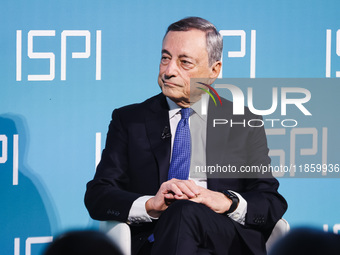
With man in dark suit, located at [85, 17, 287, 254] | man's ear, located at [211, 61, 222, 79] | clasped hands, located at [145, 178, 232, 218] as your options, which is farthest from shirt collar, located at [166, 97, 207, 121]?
clasped hands, located at [145, 178, 232, 218]

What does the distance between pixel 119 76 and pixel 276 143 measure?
988mm

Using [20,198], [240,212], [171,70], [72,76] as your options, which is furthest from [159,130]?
[20,198]

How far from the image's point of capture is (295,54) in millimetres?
3641

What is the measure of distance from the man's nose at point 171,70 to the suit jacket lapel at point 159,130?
0.54 ft

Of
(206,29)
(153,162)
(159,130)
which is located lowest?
(153,162)

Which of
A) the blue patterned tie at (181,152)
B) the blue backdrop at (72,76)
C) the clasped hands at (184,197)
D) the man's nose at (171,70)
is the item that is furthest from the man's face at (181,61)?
the blue backdrop at (72,76)

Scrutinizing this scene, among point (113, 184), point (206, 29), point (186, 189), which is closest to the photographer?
point (186, 189)

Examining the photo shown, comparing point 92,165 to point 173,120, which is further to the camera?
point 92,165

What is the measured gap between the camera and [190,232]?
6.66 ft

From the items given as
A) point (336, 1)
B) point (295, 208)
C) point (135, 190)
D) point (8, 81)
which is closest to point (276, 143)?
point (295, 208)

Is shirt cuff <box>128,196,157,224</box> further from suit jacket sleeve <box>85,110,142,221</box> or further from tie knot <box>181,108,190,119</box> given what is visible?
tie knot <box>181,108,190,119</box>

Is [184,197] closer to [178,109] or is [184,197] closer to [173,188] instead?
[173,188]

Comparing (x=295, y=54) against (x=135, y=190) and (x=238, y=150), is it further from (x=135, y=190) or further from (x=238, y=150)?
(x=135, y=190)

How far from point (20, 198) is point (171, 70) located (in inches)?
52.0
